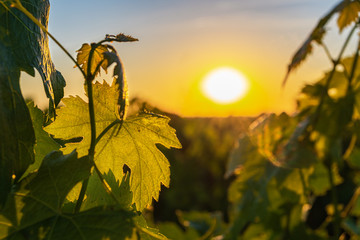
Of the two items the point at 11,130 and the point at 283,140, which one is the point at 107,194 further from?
the point at 283,140

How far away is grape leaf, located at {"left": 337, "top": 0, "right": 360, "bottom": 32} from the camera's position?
6.26 feet

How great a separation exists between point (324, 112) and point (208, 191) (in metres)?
6.89

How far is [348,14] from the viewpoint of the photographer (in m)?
2.00

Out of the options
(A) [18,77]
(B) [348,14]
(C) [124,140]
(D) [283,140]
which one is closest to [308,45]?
(B) [348,14]

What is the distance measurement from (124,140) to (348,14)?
1.49 meters

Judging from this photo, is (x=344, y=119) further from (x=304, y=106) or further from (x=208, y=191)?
(x=208, y=191)

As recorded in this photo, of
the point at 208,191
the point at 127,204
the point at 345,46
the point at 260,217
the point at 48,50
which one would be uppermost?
the point at 345,46

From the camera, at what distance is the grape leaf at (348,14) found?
6.26 ft

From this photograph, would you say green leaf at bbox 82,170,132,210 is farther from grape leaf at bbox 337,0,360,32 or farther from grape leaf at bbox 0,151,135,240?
grape leaf at bbox 337,0,360,32

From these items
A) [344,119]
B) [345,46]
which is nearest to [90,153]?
[345,46]

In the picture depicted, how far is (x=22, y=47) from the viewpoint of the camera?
79cm

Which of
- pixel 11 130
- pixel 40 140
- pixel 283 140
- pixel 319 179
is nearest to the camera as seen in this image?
pixel 11 130

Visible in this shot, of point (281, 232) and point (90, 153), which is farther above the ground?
point (90, 153)

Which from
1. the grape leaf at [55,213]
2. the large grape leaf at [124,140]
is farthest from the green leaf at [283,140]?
the grape leaf at [55,213]
